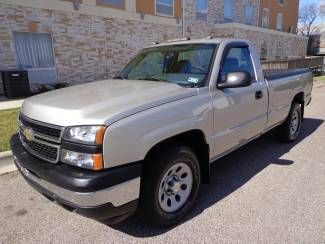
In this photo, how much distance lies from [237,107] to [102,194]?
81.0 inches

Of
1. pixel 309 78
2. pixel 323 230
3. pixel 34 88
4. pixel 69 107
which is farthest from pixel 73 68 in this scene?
pixel 323 230

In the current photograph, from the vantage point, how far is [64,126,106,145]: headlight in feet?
7.50

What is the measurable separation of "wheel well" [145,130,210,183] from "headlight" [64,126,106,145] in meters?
0.60

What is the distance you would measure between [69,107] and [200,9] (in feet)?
63.7

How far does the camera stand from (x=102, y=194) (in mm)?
2299

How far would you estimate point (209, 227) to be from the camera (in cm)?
294

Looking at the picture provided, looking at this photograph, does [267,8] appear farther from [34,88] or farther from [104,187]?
[104,187]

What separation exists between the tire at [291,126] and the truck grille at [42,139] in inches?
165

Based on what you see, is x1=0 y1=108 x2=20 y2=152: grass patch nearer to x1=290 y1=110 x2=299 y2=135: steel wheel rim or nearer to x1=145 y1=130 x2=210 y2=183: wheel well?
x1=145 y1=130 x2=210 y2=183: wheel well

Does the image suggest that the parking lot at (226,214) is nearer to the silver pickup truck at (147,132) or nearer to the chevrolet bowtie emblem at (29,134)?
the silver pickup truck at (147,132)

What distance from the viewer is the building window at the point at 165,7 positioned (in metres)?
16.5

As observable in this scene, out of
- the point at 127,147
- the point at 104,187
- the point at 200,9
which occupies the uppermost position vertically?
the point at 200,9

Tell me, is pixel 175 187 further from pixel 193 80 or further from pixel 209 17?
pixel 209 17

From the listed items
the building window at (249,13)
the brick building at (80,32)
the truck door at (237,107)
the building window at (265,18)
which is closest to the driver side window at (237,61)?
the truck door at (237,107)
